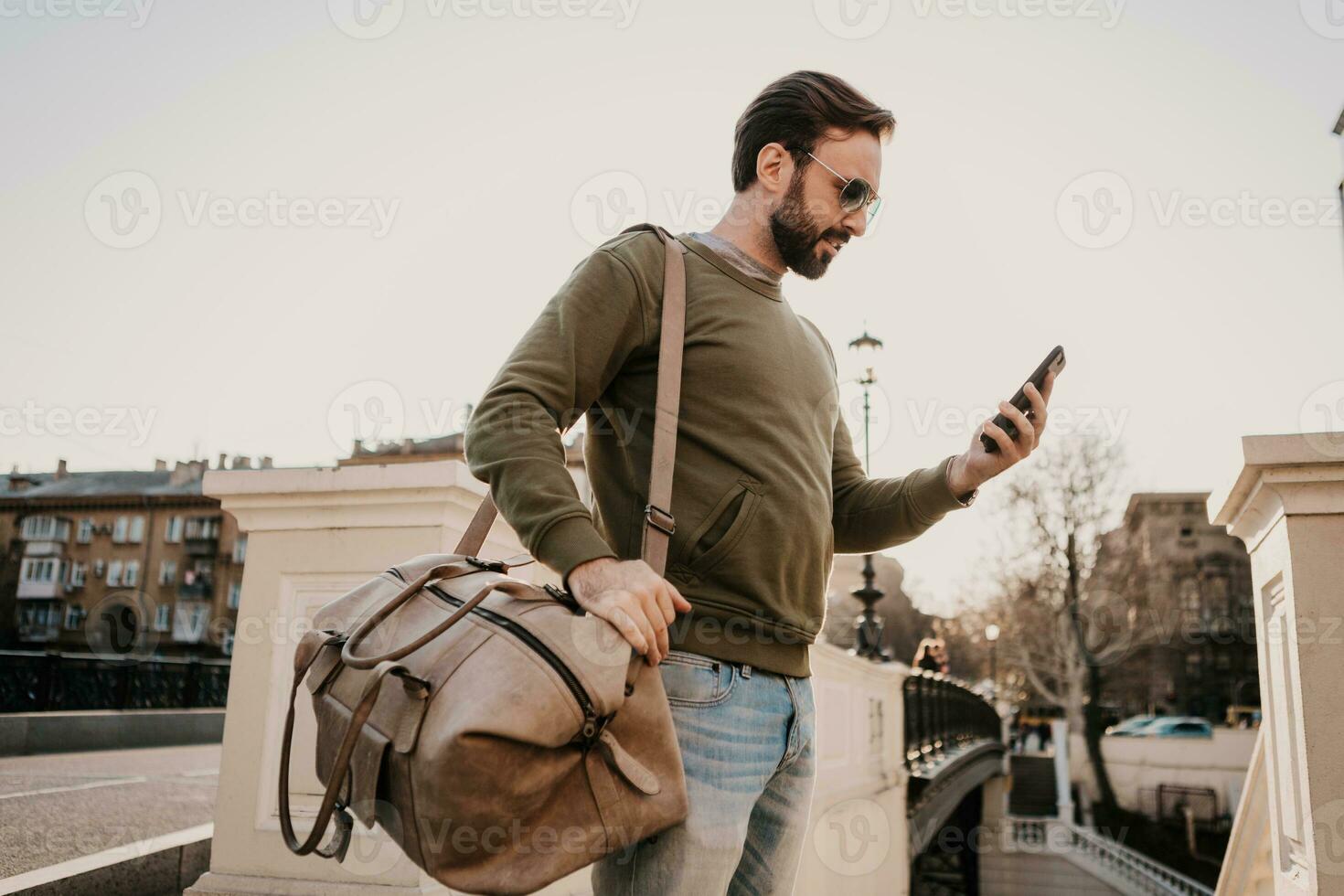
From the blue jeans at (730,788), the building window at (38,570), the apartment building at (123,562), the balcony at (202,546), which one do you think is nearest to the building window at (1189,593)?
the apartment building at (123,562)

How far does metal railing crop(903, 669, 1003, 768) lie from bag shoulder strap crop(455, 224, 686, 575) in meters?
11.9

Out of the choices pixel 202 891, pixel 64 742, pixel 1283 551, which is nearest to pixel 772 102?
pixel 1283 551

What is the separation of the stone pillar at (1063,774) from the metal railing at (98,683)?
2935cm

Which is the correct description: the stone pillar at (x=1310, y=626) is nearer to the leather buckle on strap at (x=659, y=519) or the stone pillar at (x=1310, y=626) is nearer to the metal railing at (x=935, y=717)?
the leather buckle on strap at (x=659, y=519)

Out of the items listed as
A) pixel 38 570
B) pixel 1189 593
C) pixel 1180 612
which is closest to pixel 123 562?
pixel 38 570

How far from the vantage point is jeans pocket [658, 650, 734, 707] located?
1.61m

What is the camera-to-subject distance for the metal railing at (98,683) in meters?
10.5

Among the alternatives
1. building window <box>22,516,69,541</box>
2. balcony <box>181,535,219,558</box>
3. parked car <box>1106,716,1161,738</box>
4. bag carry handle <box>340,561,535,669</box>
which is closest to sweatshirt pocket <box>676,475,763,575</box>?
bag carry handle <box>340,561,535,669</box>

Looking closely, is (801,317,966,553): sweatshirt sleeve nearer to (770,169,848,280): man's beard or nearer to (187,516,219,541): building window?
(770,169,848,280): man's beard

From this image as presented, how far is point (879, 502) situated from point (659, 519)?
2.80 ft

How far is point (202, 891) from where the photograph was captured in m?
3.10

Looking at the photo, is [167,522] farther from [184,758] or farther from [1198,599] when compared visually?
[1198,599]

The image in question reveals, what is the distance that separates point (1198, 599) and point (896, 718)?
50.0 m

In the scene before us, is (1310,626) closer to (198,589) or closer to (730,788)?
(730,788)
